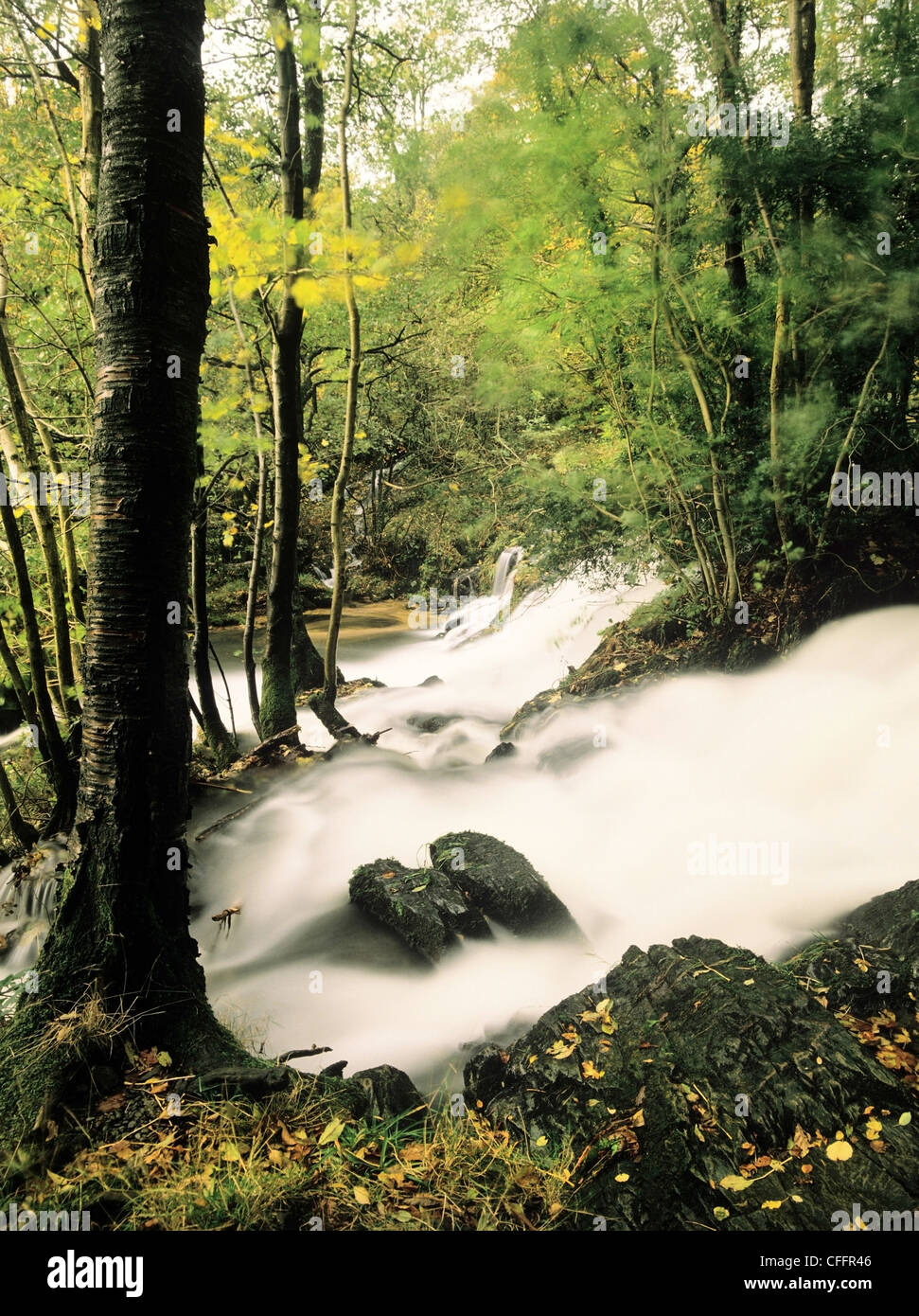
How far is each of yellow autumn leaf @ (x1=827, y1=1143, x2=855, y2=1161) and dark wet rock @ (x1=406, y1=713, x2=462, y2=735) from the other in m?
5.21

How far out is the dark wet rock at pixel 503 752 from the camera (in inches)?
245

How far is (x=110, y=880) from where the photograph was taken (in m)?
2.11

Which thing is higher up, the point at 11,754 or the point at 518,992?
the point at 11,754

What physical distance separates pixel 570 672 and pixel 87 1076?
6276mm

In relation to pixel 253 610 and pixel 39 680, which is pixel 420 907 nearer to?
pixel 39 680

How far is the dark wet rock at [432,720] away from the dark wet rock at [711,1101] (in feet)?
14.1

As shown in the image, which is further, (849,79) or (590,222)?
(590,222)

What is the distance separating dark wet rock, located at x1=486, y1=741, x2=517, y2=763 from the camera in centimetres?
621

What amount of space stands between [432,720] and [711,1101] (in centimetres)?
519

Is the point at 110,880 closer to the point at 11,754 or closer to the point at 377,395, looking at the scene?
the point at 11,754

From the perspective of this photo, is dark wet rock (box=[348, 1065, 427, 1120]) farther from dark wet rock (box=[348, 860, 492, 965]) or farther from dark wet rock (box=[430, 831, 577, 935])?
dark wet rock (box=[430, 831, 577, 935])

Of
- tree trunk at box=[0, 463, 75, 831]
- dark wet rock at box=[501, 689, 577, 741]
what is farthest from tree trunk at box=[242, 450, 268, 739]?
dark wet rock at box=[501, 689, 577, 741]

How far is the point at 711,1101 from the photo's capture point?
2.23 metres

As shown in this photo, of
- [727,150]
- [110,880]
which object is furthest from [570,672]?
[110,880]
